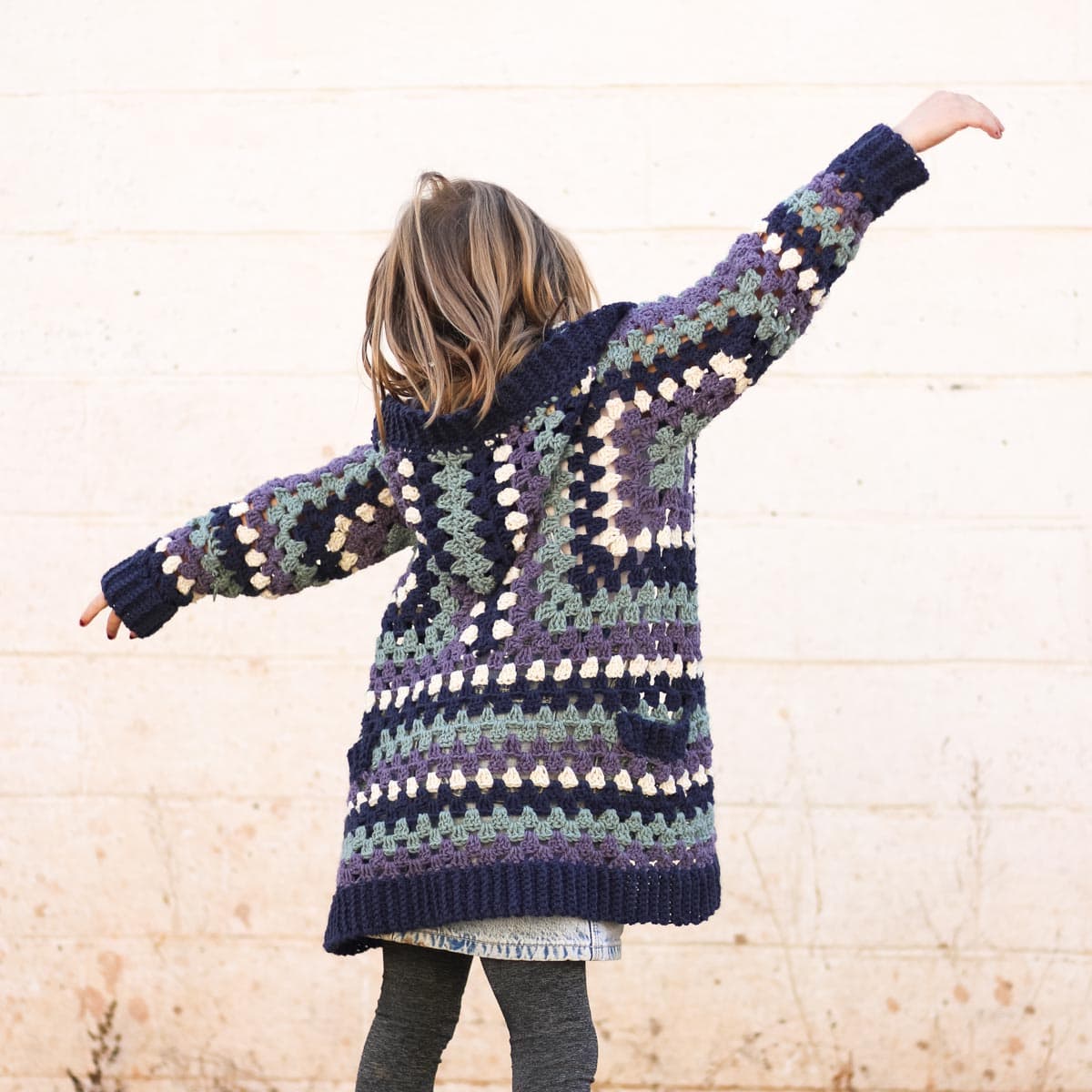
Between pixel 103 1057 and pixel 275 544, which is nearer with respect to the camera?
pixel 275 544

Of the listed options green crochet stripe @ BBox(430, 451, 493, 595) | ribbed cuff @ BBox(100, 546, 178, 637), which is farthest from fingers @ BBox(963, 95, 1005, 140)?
ribbed cuff @ BBox(100, 546, 178, 637)

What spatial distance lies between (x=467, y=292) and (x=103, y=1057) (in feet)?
5.98

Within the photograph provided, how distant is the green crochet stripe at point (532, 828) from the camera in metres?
1.51

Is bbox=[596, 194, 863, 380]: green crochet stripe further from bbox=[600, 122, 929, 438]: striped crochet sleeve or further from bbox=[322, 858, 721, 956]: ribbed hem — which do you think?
bbox=[322, 858, 721, 956]: ribbed hem

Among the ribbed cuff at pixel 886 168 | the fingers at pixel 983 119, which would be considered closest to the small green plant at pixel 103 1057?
the ribbed cuff at pixel 886 168

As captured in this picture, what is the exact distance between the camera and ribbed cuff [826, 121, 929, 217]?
4.96 feet

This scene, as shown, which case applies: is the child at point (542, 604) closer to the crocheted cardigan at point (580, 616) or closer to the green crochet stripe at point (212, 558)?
the crocheted cardigan at point (580, 616)

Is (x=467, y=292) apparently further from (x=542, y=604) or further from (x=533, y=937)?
(x=533, y=937)

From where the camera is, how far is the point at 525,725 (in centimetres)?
153

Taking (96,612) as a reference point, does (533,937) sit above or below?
below

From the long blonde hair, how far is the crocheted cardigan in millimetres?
32

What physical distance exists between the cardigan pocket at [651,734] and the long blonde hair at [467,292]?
0.36 meters

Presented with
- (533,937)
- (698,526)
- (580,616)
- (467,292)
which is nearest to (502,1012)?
(533,937)

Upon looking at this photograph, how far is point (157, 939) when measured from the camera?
2.71 meters
